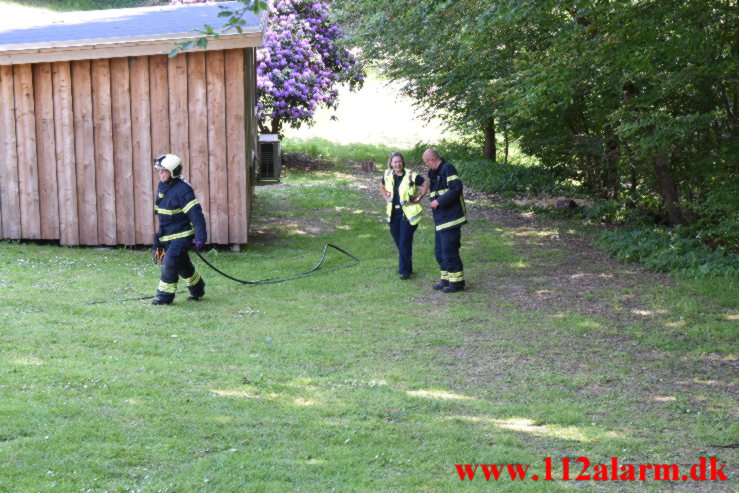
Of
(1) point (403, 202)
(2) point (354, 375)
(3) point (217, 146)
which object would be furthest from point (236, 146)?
(2) point (354, 375)

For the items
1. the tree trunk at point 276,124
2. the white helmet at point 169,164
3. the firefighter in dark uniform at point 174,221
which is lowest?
the firefighter in dark uniform at point 174,221

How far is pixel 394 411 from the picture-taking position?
5.93m

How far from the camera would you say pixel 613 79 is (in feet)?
38.5

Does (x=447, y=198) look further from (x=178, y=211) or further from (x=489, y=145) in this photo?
(x=489, y=145)

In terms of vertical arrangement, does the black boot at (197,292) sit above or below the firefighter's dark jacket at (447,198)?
below

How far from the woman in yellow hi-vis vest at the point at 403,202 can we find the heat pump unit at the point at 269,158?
7.41 metres

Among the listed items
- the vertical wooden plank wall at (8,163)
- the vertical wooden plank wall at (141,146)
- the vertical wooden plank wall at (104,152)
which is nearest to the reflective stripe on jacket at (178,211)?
the vertical wooden plank wall at (141,146)

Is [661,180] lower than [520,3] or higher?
lower

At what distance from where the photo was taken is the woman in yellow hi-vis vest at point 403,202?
1062cm

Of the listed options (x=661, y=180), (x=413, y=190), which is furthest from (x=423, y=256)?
(x=661, y=180)

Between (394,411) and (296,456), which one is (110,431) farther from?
(394,411)

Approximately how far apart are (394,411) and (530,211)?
11.2 metres

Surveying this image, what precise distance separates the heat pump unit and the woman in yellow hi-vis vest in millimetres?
7411

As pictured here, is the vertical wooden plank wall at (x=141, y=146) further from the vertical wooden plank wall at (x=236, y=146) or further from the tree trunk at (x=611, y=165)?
the tree trunk at (x=611, y=165)
